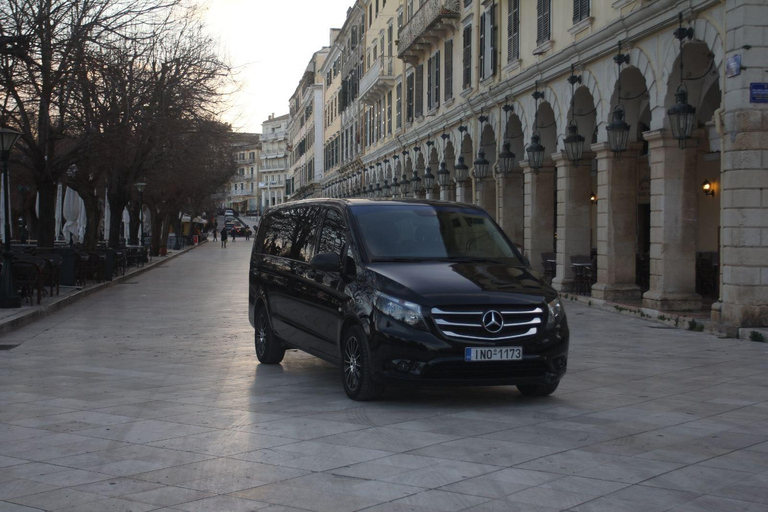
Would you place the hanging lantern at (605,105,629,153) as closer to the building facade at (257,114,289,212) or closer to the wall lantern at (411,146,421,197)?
the wall lantern at (411,146,421,197)

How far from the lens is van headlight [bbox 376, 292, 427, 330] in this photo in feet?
25.3

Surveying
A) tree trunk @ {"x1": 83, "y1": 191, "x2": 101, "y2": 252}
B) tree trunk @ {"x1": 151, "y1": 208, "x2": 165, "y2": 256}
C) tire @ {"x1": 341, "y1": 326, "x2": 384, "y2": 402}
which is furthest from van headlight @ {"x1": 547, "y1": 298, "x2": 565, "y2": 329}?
tree trunk @ {"x1": 151, "y1": 208, "x2": 165, "y2": 256}

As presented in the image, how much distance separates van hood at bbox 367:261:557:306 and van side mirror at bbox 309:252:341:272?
0.35m

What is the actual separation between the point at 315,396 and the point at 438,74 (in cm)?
2872

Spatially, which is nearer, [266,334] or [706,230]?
[266,334]

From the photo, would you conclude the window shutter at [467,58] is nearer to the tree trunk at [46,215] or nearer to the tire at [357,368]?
the tree trunk at [46,215]

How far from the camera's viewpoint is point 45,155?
77.7 ft

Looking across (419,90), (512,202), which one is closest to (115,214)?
(419,90)

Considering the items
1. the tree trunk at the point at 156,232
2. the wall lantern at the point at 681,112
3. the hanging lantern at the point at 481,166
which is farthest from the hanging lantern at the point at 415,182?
the wall lantern at the point at 681,112

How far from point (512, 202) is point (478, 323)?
20082 millimetres

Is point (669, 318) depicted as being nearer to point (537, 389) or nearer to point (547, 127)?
point (537, 389)

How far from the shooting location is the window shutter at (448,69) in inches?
1336

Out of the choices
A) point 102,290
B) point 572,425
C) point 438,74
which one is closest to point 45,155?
point 102,290

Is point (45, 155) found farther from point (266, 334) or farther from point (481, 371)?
point (481, 371)
